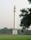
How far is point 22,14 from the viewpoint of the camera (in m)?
0.55

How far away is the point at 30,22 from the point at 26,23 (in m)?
0.02

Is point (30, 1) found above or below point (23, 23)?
above

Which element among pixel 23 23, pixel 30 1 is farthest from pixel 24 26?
pixel 30 1

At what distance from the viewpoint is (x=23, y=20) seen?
0.52 meters

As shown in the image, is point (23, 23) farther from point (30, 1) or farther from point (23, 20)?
point (30, 1)

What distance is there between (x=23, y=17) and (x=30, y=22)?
0.05 m

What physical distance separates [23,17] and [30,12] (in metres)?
0.05

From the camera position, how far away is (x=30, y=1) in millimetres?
509

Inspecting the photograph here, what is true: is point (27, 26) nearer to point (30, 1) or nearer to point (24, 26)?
point (24, 26)

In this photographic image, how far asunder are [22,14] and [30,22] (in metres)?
0.07

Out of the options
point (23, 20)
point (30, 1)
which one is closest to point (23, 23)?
point (23, 20)

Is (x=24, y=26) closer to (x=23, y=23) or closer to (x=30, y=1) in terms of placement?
(x=23, y=23)

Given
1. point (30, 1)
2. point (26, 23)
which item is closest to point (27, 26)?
point (26, 23)

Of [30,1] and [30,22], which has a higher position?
[30,1]
